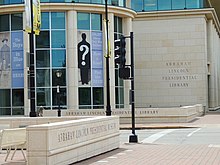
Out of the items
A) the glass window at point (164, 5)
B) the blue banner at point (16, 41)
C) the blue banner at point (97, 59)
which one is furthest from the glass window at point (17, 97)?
the glass window at point (164, 5)

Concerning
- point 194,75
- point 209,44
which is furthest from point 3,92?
point 209,44

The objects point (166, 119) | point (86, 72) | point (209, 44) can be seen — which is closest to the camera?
point (166, 119)

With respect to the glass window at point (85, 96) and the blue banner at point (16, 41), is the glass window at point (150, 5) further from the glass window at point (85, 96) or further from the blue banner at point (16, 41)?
the blue banner at point (16, 41)

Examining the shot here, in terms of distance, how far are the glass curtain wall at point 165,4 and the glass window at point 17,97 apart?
58.4 feet

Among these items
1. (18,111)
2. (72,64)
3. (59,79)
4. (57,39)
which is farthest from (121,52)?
(18,111)

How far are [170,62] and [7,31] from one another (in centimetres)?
1865

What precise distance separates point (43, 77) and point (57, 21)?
503 centimetres

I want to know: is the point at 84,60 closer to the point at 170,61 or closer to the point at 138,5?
the point at 170,61

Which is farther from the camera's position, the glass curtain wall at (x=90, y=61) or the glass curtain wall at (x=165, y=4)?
the glass curtain wall at (x=165, y=4)

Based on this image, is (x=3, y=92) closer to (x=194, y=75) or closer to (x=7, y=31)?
(x=7, y=31)

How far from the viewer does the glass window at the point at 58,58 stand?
143 ft

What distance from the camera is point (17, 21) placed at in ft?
145

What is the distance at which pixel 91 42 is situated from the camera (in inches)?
1751

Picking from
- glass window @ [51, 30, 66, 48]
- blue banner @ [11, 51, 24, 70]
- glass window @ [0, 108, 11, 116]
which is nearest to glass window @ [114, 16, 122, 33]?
glass window @ [51, 30, 66, 48]
